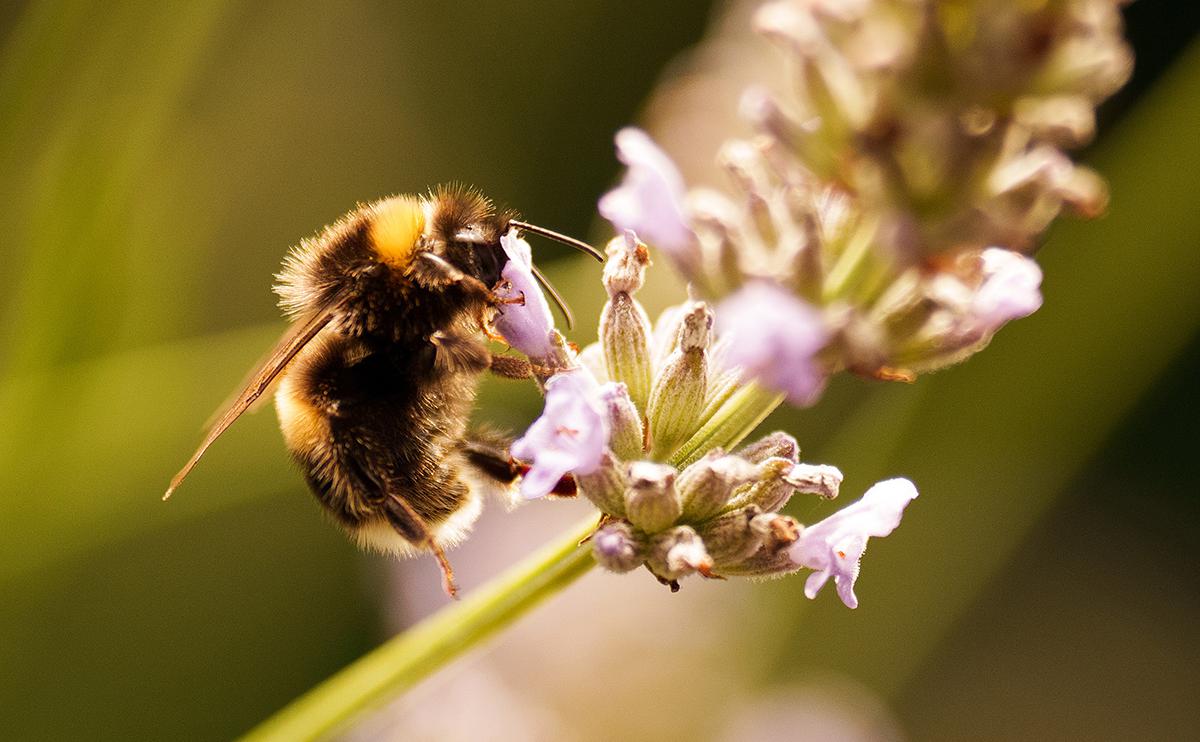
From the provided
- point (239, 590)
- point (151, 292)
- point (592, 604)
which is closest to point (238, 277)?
point (239, 590)

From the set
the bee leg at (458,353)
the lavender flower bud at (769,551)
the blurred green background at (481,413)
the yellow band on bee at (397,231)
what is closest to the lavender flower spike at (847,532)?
the lavender flower bud at (769,551)

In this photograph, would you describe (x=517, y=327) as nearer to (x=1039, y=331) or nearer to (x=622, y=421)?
(x=622, y=421)

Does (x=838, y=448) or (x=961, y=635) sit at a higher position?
(x=838, y=448)

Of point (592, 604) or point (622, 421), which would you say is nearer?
point (622, 421)

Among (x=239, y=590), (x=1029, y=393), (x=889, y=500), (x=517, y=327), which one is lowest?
(x=239, y=590)

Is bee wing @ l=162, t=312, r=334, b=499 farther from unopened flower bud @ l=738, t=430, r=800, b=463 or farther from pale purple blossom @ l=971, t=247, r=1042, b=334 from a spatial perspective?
pale purple blossom @ l=971, t=247, r=1042, b=334

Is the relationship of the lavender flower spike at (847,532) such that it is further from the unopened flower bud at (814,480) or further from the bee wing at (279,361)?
the bee wing at (279,361)

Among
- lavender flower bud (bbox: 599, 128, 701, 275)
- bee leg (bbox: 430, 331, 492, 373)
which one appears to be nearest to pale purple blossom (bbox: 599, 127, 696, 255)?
lavender flower bud (bbox: 599, 128, 701, 275)

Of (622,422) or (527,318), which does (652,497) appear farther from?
(527,318)
